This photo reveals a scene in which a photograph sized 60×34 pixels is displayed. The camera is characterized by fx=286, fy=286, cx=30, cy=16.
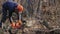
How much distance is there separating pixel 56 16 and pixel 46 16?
0.12 meters

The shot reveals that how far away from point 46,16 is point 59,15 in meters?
→ 0.15

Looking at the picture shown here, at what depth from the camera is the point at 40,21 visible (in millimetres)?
3365

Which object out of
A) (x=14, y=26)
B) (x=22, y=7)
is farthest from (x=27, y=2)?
(x=14, y=26)

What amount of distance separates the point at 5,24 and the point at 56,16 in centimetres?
61

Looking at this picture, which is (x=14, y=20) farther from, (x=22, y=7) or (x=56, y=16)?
(x=56, y=16)

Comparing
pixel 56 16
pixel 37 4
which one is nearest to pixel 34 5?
pixel 37 4

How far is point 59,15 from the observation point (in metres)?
3.34

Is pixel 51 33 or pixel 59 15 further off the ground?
pixel 59 15

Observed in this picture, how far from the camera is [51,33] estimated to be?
334cm

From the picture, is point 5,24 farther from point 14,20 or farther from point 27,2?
point 27,2

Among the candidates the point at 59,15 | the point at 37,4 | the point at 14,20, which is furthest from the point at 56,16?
the point at 14,20

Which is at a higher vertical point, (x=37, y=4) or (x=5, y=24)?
(x=37, y=4)

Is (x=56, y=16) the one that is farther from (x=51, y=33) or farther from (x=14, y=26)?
(x=14, y=26)

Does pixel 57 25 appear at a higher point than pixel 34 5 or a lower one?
lower
